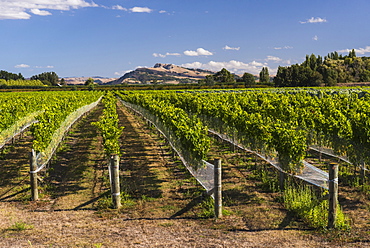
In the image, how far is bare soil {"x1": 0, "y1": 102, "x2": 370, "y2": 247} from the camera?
21.5 feet

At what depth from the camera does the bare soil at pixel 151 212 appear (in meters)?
6.57

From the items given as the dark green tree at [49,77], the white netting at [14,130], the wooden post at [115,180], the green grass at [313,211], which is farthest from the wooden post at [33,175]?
the dark green tree at [49,77]

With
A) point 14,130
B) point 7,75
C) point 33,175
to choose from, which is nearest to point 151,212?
point 33,175

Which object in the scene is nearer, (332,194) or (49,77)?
(332,194)

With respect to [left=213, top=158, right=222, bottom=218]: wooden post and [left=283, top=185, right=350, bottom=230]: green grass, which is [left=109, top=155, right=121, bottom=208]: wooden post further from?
[left=283, top=185, right=350, bottom=230]: green grass

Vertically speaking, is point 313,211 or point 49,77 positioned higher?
point 49,77

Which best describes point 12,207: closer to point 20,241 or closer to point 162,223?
point 20,241

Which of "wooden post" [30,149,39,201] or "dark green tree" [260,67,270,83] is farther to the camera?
"dark green tree" [260,67,270,83]

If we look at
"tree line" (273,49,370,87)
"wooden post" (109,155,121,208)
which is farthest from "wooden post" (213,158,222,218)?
"tree line" (273,49,370,87)

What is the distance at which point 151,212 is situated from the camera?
820 cm

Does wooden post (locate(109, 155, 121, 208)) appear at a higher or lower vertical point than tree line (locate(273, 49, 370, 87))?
lower

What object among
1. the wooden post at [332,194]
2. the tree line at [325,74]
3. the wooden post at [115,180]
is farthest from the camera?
the tree line at [325,74]

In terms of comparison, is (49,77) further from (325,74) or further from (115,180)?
(115,180)

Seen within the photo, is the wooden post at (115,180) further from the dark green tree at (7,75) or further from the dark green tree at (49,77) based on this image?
the dark green tree at (7,75)
